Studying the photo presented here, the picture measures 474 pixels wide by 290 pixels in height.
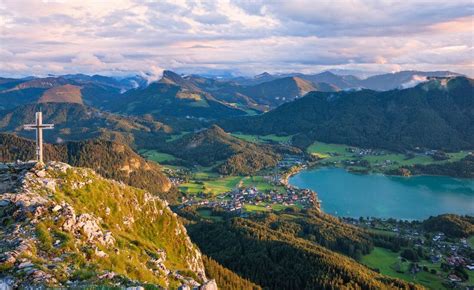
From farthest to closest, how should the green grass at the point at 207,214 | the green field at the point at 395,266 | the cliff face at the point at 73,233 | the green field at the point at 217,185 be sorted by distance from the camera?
the green field at the point at 217,185, the green grass at the point at 207,214, the green field at the point at 395,266, the cliff face at the point at 73,233

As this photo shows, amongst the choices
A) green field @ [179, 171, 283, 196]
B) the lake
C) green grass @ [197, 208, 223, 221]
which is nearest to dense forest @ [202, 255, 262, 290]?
green grass @ [197, 208, 223, 221]

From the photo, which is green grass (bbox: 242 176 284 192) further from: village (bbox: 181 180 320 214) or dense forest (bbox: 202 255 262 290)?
dense forest (bbox: 202 255 262 290)

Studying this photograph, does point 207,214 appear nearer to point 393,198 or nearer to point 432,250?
point 432,250

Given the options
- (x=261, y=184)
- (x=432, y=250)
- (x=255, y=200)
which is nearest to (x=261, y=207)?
(x=255, y=200)

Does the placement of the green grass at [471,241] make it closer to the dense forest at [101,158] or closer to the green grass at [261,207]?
the green grass at [261,207]

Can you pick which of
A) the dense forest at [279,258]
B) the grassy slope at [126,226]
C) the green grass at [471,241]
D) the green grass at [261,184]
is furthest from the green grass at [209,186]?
the grassy slope at [126,226]

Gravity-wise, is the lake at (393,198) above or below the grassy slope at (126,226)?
below
